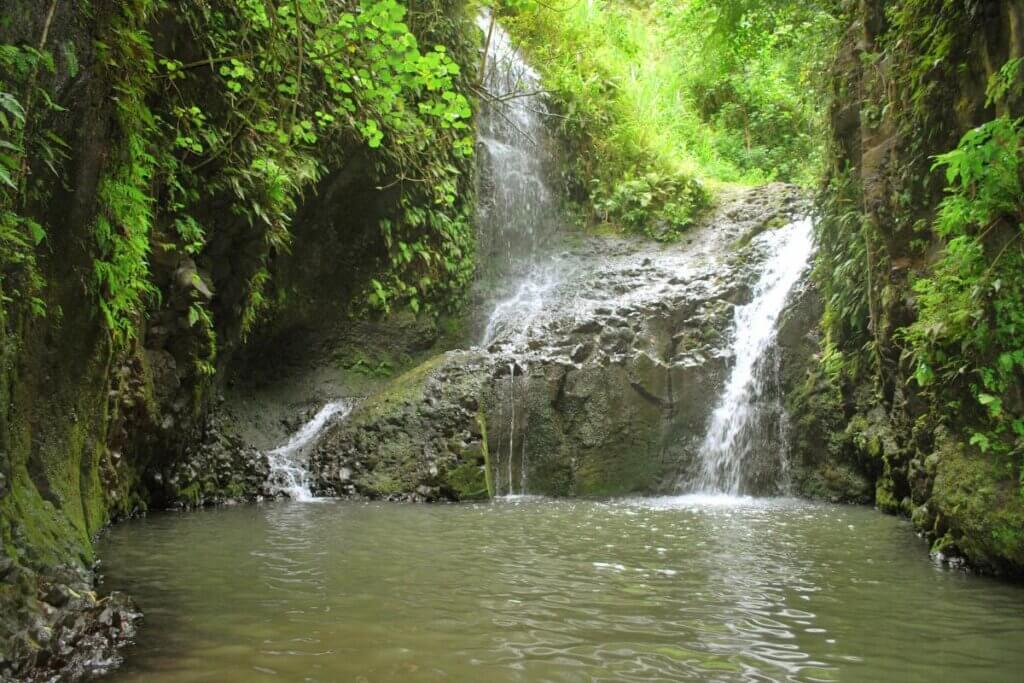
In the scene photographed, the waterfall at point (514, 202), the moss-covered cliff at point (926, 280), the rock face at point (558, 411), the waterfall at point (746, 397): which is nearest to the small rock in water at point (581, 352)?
the rock face at point (558, 411)

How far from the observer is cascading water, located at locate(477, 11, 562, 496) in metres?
12.4

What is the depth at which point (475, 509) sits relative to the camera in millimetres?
7598

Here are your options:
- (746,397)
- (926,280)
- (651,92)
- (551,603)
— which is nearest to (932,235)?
(926,280)

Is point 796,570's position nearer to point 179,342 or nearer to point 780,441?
point 780,441

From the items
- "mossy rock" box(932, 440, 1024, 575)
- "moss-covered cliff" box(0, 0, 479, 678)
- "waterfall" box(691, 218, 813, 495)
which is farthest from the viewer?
"waterfall" box(691, 218, 813, 495)

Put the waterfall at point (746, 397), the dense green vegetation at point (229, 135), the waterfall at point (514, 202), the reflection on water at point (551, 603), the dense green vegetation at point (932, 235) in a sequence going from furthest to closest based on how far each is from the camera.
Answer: the waterfall at point (514, 202)
the waterfall at point (746, 397)
the dense green vegetation at point (932, 235)
the dense green vegetation at point (229, 135)
the reflection on water at point (551, 603)

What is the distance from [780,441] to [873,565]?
4.34 metres

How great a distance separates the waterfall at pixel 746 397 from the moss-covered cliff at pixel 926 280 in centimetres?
49

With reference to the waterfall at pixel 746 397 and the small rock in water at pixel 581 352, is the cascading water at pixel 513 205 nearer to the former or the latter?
the small rock in water at pixel 581 352

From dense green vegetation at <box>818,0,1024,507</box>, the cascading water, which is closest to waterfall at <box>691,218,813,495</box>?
dense green vegetation at <box>818,0,1024,507</box>

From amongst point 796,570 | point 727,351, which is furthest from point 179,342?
point 727,351

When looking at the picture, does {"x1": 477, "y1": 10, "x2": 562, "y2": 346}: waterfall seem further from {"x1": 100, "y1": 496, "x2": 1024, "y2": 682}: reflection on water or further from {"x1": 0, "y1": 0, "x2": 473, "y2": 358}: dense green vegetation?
{"x1": 100, "y1": 496, "x2": 1024, "y2": 682}: reflection on water

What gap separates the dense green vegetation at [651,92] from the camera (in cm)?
1245

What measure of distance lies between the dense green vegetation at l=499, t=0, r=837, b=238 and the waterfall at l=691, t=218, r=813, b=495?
2.27 m
